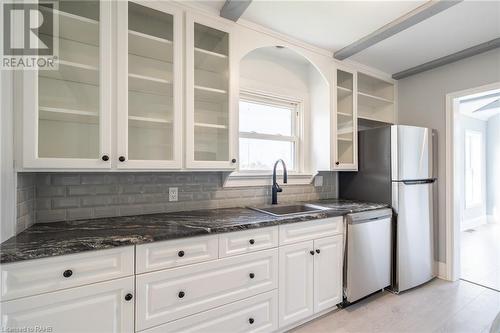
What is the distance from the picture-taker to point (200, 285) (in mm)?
1434

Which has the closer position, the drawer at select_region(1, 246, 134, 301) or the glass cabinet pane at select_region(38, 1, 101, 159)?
the drawer at select_region(1, 246, 134, 301)

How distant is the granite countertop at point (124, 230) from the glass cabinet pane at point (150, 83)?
0.46 m

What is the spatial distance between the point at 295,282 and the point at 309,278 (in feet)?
0.48

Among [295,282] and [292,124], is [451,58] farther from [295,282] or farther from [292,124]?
[295,282]

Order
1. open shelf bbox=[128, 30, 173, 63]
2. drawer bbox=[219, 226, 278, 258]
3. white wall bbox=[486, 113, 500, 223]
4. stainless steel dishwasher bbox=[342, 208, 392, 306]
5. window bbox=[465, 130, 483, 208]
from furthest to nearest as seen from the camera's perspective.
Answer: white wall bbox=[486, 113, 500, 223], window bbox=[465, 130, 483, 208], stainless steel dishwasher bbox=[342, 208, 392, 306], open shelf bbox=[128, 30, 173, 63], drawer bbox=[219, 226, 278, 258]

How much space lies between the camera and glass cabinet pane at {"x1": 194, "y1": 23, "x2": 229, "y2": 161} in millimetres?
1817

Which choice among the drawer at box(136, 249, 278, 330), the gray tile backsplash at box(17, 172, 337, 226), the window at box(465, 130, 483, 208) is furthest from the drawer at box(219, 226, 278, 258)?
the window at box(465, 130, 483, 208)

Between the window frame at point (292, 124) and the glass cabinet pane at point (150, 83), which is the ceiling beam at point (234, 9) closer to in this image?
the glass cabinet pane at point (150, 83)

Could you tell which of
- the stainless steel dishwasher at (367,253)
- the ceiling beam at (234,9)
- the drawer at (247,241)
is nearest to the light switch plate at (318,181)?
the stainless steel dishwasher at (367,253)

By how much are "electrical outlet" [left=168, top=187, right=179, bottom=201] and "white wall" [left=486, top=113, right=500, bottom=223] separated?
23.1ft

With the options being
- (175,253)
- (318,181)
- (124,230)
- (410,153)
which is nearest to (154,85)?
(124,230)

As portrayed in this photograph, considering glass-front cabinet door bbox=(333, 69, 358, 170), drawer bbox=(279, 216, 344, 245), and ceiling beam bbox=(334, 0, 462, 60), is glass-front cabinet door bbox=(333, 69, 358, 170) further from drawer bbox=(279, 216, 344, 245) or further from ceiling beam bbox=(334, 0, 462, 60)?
drawer bbox=(279, 216, 344, 245)

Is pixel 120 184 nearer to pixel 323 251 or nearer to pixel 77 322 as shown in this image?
pixel 77 322

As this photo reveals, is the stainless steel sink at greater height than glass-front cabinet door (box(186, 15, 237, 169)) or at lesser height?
lesser
